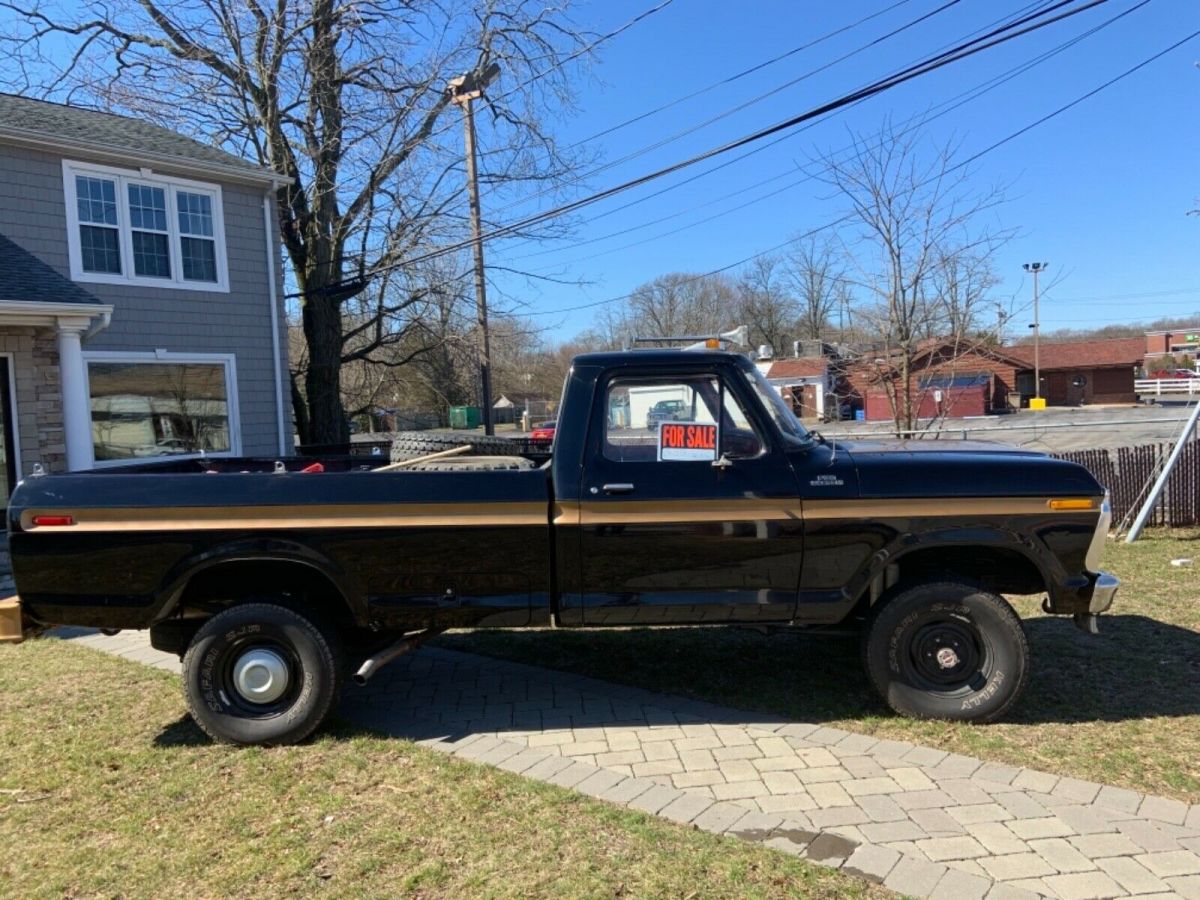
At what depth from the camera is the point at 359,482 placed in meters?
4.23

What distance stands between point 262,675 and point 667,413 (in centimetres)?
253

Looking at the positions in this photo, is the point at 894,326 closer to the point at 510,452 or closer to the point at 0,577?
the point at 510,452

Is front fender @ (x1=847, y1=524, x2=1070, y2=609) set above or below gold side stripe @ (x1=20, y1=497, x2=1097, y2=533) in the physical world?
below

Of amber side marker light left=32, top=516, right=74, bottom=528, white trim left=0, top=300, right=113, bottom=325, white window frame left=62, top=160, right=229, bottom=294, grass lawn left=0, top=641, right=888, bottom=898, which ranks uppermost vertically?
white window frame left=62, top=160, right=229, bottom=294

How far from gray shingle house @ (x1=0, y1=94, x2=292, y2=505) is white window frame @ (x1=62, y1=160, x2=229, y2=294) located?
20 millimetres

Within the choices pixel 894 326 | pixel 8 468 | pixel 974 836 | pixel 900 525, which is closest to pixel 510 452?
pixel 900 525

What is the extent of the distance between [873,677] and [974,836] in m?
1.15

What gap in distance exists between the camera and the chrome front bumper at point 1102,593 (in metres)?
4.18

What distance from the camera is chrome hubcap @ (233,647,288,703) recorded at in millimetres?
4340

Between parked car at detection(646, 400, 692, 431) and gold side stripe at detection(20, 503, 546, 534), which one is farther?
parked car at detection(646, 400, 692, 431)

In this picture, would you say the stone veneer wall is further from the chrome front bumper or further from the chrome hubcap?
the chrome front bumper

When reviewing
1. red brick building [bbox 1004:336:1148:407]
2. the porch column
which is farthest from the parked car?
red brick building [bbox 1004:336:1148:407]

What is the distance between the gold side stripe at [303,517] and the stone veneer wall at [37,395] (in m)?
8.10

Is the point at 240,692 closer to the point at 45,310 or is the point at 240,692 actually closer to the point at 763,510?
the point at 763,510
